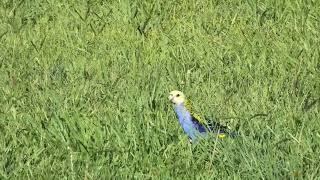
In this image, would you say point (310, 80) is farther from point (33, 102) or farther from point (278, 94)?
point (33, 102)

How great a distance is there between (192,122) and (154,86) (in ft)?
1.98

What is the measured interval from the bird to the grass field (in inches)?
2.5

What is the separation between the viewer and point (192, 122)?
4215 millimetres

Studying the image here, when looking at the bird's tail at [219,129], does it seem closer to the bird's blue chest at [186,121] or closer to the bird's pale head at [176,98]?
A: the bird's blue chest at [186,121]

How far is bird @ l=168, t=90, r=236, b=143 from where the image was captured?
13.2 ft

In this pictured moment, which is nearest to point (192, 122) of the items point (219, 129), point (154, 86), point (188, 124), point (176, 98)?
point (188, 124)

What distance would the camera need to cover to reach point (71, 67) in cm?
559

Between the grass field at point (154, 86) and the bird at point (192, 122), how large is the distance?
0.21 ft

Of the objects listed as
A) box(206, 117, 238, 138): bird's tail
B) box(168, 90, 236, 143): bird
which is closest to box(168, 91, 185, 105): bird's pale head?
box(168, 90, 236, 143): bird

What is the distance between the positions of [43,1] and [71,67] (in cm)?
192

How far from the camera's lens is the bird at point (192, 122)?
13.2 ft

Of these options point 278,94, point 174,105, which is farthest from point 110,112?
point 278,94

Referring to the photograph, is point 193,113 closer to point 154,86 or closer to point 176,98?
point 176,98

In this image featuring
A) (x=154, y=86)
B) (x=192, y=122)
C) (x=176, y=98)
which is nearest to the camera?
(x=192, y=122)
